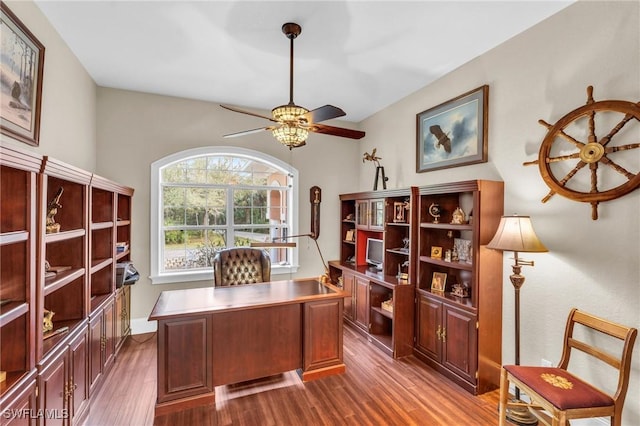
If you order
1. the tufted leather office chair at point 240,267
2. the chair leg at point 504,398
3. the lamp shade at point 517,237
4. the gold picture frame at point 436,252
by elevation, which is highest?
the lamp shade at point 517,237

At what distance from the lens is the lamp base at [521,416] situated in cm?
218

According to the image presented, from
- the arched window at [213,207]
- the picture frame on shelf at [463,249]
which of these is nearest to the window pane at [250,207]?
the arched window at [213,207]

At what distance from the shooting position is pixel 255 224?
14.9 ft

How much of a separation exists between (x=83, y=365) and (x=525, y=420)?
326cm

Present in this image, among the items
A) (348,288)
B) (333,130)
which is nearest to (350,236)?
(348,288)

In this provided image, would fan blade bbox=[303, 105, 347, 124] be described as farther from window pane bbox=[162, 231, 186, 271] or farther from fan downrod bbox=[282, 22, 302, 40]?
window pane bbox=[162, 231, 186, 271]

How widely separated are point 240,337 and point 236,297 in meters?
0.35

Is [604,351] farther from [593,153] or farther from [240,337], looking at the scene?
[240,337]

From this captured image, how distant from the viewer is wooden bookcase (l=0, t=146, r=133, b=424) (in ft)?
4.94

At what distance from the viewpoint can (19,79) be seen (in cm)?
203

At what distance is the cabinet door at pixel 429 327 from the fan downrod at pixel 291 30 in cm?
283

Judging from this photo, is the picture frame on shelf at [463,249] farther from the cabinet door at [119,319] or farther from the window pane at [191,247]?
the cabinet door at [119,319]

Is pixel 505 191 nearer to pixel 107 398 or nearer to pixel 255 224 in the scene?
pixel 255 224

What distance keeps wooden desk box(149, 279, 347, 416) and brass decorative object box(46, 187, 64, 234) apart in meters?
0.88
